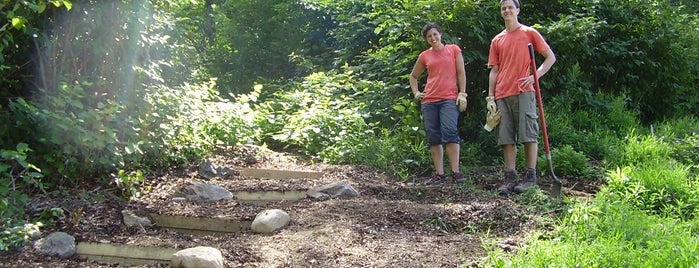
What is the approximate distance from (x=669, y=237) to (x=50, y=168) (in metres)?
4.07

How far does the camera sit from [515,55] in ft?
16.7

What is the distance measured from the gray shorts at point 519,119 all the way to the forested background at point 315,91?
1.22 m

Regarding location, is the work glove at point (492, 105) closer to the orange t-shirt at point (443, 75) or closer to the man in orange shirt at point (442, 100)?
the man in orange shirt at point (442, 100)

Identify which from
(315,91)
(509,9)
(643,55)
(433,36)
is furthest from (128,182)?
(643,55)

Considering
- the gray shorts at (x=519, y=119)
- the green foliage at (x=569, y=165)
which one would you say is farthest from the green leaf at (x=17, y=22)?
the green foliage at (x=569, y=165)

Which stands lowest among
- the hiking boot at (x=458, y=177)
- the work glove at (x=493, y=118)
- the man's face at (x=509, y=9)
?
the hiking boot at (x=458, y=177)

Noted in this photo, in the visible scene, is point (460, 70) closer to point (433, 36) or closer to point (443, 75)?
point (443, 75)

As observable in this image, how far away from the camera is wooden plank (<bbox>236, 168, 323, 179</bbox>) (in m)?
6.04

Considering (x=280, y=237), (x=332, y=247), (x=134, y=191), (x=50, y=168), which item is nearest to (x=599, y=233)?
(x=332, y=247)

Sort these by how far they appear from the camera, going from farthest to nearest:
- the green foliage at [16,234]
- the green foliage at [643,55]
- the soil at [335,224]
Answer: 1. the green foliage at [643,55]
2. the green foliage at [16,234]
3. the soil at [335,224]

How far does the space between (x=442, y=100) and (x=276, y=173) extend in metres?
1.79

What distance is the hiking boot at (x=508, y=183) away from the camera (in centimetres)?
502

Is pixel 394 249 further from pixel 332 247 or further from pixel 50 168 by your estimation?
pixel 50 168

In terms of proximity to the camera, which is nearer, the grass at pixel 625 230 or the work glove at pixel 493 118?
the grass at pixel 625 230
